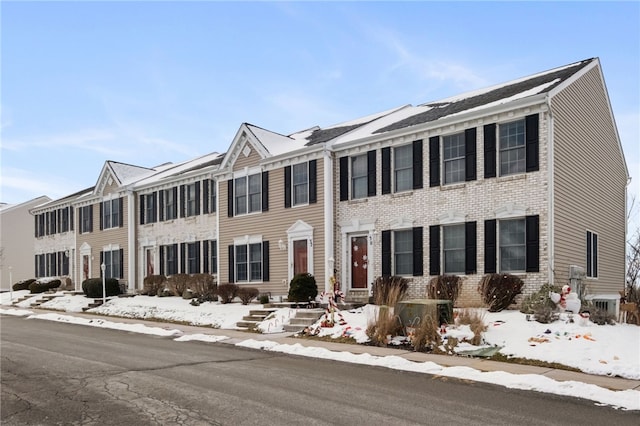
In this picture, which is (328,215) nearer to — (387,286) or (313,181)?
(313,181)

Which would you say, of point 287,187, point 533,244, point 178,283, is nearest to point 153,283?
point 178,283

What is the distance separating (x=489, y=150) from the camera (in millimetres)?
17062

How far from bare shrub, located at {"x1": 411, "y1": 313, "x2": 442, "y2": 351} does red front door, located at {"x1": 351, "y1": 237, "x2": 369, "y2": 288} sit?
6.99m

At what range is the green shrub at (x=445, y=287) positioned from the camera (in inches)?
663

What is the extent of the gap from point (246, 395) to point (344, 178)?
522 inches

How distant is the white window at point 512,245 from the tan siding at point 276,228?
6.60 m

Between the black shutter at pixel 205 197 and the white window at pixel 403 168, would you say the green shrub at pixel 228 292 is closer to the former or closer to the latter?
the black shutter at pixel 205 197

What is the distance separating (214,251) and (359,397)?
63.5ft

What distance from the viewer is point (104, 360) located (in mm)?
11664

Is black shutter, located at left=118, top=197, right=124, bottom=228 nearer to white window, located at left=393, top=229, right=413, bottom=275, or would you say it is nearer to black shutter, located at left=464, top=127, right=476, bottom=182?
white window, located at left=393, top=229, right=413, bottom=275

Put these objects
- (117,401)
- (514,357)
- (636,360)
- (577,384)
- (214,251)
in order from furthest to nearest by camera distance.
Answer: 1. (214,251)
2. (514,357)
3. (636,360)
4. (577,384)
5. (117,401)

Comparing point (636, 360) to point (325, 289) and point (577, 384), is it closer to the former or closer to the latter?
point (577, 384)

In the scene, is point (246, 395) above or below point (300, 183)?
below

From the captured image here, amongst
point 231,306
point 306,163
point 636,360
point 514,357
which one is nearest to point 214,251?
point 231,306
